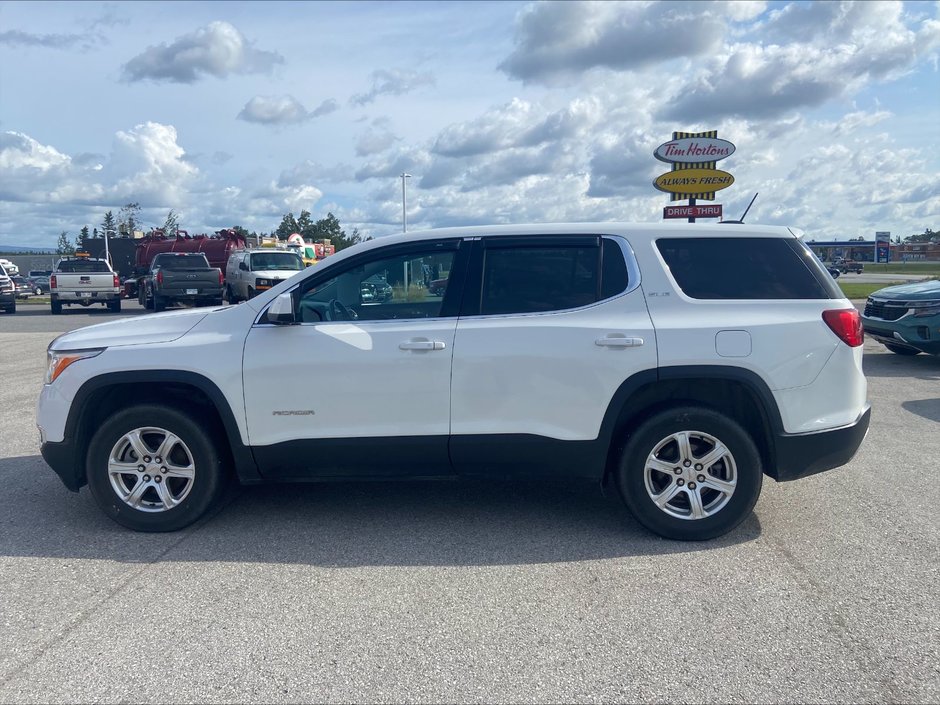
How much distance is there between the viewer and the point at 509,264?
4.84 metres

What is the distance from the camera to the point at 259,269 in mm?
25391

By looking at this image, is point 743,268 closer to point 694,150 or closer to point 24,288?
point 694,150

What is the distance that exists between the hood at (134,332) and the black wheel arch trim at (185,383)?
0.21 m

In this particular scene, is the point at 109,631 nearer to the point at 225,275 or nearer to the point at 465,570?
the point at 465,570

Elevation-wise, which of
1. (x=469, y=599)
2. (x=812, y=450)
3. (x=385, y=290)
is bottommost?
(x=469, y=599)

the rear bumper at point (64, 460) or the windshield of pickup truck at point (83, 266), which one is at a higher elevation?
the windshield of pickup truck at point (83, 266)

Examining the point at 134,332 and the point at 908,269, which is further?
the point at 908,269

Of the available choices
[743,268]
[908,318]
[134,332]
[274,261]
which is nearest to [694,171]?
[908,318]

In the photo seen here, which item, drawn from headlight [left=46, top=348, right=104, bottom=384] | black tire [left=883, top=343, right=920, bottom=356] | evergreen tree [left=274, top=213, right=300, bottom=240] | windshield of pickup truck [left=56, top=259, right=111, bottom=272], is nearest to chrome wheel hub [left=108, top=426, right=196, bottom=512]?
headlight [left=46, top=348, right=104, bottom=384]

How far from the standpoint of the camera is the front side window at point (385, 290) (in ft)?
15.9

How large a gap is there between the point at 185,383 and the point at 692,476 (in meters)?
3.02

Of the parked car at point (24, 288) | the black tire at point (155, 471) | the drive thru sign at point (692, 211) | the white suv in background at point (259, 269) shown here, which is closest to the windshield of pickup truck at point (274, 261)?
the white suv in background at point (259, 269)

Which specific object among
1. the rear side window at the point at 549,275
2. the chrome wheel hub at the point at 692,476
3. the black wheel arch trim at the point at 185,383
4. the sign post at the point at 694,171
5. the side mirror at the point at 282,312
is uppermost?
the sign post at the point at 694,171

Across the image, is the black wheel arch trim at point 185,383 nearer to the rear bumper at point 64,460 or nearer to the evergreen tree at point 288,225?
the rear bumper at point 64,460
